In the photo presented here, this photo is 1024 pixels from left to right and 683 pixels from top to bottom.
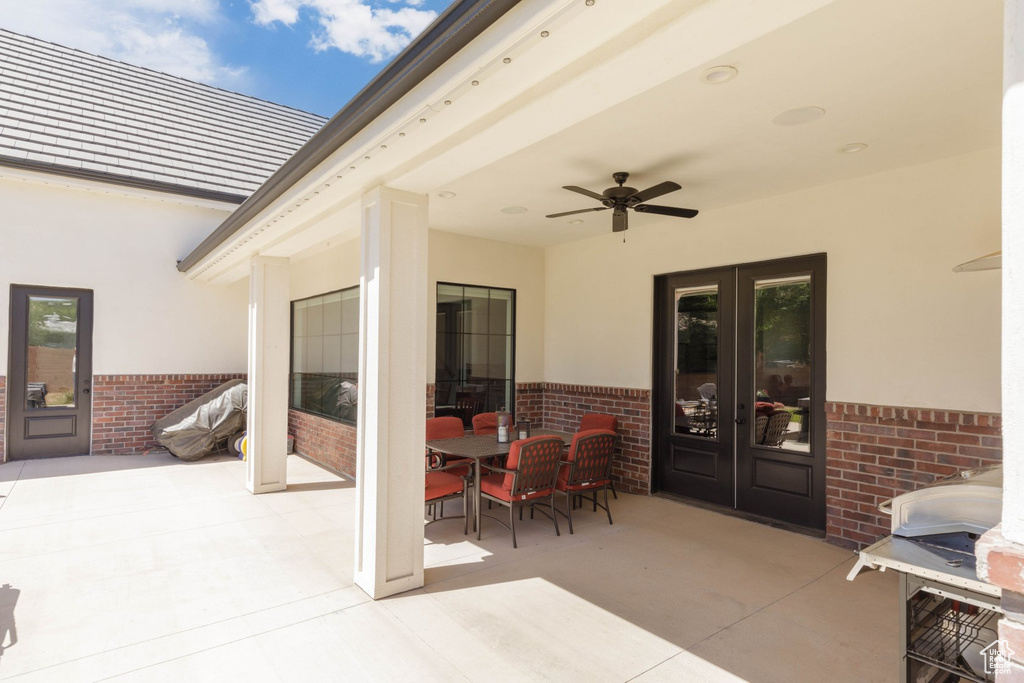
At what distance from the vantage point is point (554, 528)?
15.3 feet

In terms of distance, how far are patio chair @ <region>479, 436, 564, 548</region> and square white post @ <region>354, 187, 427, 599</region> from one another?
933 millimetres

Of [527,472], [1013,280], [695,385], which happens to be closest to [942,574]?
[1013,280]

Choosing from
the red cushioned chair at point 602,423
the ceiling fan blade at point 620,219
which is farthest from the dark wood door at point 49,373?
the ceiling fan blade at point 620,219

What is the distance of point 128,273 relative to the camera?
7527 mm

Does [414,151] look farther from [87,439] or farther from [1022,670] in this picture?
[87,439]

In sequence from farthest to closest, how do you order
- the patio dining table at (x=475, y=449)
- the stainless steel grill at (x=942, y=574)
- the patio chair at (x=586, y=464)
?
the patio chair at (x=586, y=464) < the patio dining table at (x=475, y=449) < the stainless steel grill at (x=942, y=574)

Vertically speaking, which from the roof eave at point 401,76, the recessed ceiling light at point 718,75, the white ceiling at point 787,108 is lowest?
the roof eave at point 401,76

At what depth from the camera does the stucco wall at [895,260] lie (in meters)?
3.62

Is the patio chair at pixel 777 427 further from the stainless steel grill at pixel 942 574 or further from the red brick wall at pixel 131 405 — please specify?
the red brick wall at pixel 131 405

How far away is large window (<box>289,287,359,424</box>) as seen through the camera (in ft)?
21.0

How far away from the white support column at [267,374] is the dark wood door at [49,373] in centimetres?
347

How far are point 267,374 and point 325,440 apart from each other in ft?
5.17

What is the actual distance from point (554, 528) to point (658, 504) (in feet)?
4.41

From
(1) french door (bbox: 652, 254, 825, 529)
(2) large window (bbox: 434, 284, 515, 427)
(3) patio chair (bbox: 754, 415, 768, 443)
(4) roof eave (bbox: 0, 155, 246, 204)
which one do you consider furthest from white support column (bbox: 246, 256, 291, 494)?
(3) patio chair (bbox: 754, 415, 768, 443)
